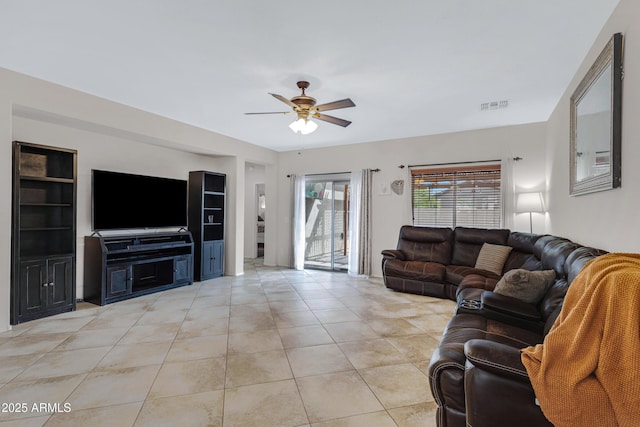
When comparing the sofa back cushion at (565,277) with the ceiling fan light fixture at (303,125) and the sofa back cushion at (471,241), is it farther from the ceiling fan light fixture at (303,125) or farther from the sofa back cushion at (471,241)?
the ceiling fan light fixture at (303,125)

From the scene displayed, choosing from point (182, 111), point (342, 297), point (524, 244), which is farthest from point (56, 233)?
point (524, 244)

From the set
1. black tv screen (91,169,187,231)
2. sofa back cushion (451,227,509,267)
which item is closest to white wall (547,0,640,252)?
sofa back cushion (451,227,509,267)

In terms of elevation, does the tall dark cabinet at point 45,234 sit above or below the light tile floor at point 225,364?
above

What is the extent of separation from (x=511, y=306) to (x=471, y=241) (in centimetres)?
266

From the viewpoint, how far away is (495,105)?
3.96m

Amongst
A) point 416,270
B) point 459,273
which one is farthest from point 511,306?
point 416,270

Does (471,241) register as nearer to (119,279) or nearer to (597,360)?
(597,360)

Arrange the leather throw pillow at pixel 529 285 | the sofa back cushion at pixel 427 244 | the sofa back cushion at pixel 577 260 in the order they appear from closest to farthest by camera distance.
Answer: the sofa back cushion at pixel 577 260
the leather throw pillow at pixel 529 285
the sofa back cushion at pixel 427 244

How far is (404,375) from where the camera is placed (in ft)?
7.92

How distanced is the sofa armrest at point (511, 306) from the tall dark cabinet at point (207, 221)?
462 cm

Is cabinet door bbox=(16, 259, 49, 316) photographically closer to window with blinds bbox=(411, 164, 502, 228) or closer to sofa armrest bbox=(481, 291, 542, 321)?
sofa armrest bbox=(481, 291, 542, 321)

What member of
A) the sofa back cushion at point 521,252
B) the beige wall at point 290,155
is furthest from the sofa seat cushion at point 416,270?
the beige wall at point 290,155

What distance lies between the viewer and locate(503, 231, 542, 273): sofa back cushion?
147 inches

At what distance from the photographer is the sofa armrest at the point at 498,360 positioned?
1310 millimetres
